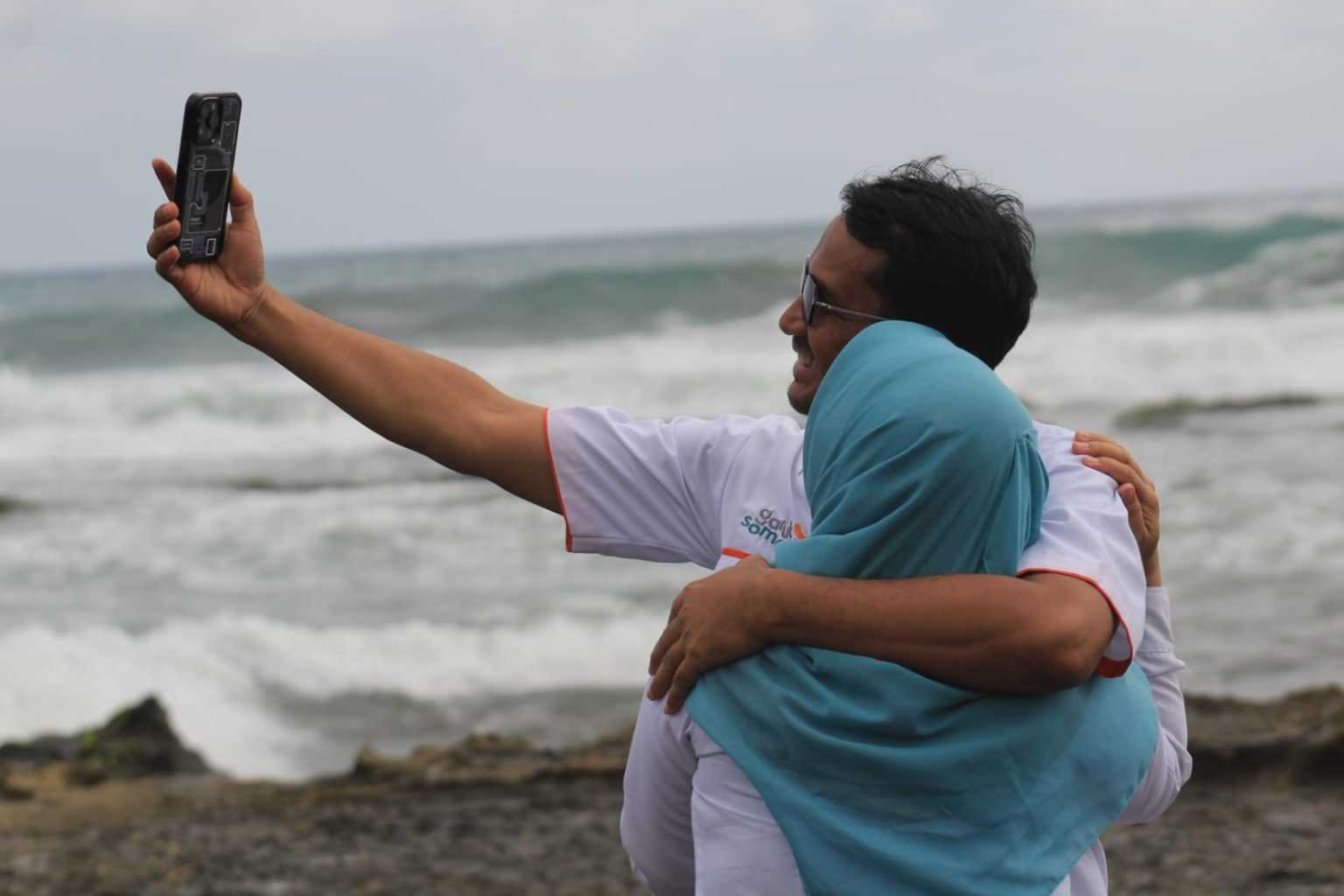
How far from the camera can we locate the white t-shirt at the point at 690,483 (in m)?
1.89

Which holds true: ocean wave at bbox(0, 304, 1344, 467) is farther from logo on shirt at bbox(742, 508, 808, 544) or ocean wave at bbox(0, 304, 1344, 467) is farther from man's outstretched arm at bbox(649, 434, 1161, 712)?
man's outstretched arm at bbox(649, 434, 1161, 712)

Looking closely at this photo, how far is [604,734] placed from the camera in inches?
269

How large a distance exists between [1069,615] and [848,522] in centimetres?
24

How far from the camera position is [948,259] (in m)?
1.80

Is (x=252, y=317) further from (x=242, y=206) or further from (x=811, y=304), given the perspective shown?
(x=811, y=304)

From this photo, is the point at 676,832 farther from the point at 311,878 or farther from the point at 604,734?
the point at 604,734

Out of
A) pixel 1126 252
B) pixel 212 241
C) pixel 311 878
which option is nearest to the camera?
pixel 212 241

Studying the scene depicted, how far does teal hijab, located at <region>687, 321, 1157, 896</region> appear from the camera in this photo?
1578 millimetres

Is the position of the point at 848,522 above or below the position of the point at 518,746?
above

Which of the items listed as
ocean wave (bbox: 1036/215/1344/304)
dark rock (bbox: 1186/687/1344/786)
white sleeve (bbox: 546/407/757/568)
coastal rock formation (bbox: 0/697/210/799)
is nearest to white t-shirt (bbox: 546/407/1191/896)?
white sleeve (bbox: 546/407/757/568)

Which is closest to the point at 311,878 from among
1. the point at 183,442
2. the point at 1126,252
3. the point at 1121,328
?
the point at 183,442

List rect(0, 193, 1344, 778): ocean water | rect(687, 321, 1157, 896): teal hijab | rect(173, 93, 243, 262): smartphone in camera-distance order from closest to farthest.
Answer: rect(687, 321, 1157, 896): teal hijab → rect(173, 93, 243, 262): smartphone → rect(0, 193, 1344, 778): ocean water

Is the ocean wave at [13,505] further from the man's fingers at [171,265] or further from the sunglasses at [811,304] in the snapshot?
the sunglasses at [811,304]

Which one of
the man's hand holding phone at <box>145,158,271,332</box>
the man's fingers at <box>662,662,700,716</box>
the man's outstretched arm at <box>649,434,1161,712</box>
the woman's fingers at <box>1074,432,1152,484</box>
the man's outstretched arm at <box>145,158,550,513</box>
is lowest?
the man's fingers at <box>662,662,700,716</box>
